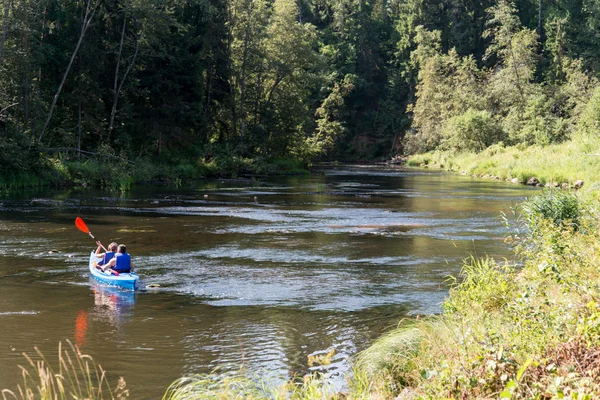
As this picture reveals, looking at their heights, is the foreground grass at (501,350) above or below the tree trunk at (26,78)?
below

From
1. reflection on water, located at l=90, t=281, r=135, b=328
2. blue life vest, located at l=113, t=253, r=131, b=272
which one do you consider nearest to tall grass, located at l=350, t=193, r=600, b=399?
reflection on water, located at l=90, t=281, r=135, b=328

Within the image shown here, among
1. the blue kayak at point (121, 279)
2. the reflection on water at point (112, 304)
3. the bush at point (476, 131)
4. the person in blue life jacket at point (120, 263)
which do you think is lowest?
the reflection on water at point (112, 304)

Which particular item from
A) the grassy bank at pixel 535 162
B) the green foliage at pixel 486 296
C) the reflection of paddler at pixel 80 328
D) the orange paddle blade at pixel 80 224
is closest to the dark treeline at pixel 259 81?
the grassy bank at pixel 535 162

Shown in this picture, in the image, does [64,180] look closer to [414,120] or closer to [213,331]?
[213,331]

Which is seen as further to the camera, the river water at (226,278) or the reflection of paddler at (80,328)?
the reflection of paddler at (80,328)

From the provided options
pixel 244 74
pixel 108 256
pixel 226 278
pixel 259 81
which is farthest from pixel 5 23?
pixel 259 81

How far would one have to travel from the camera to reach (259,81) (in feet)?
187

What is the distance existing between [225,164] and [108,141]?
8.50 m

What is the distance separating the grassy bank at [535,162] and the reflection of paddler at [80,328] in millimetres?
12902

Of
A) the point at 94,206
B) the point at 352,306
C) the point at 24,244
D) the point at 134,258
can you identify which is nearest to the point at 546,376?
the point at 352,306

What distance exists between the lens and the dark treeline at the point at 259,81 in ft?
132

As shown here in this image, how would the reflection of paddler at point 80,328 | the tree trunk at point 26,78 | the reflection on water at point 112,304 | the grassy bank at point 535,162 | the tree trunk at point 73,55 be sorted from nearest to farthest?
the reflection of paddler at point 80,328 → the reflection on water at point 112,304 → the grassy bank at point 535,162 → the tree trunk at point 26,78 → the tree trunk at point 73,55

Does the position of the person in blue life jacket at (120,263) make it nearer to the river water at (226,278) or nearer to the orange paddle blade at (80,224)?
the river water at (226,278)

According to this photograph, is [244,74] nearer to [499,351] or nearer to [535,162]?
[535,162]
